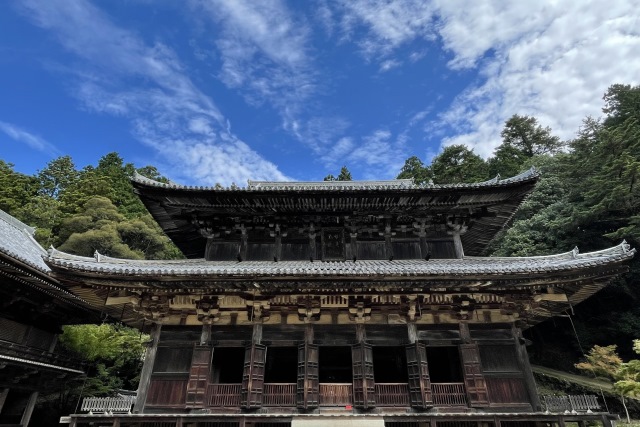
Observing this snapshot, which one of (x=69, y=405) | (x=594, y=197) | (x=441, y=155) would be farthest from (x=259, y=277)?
(x=441, y=155)

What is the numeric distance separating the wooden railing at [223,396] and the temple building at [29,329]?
8.86 metres

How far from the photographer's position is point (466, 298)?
40.4ft

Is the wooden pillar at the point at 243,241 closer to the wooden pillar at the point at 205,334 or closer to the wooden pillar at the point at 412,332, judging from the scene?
the wooden pillar at the point at 205,334

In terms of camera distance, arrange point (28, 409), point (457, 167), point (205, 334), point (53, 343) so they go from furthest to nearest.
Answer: point (457, 167) < point (53, 343) < point (28, 409) < point (205, 334)

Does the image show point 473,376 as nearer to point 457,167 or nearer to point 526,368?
point 526,368

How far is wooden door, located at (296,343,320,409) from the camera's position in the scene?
37.4 feet

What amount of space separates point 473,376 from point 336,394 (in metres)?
4.49

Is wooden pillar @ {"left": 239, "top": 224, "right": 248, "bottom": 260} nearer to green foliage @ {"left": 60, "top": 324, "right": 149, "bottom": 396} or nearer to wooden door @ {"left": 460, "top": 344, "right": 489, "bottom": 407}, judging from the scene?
wooden door @ {"left": 460, "top": 344, "right": 489, "bottom": 407}

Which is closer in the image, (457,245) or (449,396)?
(449,396)

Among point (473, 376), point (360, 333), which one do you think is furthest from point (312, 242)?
point (473, 376)

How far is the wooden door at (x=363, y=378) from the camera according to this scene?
1144 centimetres

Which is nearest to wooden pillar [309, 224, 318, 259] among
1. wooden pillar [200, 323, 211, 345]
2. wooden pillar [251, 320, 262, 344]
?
wooden pillar [251, 320, 262, 344]

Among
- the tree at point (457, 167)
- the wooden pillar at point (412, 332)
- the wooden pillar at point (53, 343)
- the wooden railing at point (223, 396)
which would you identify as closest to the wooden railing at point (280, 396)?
the wooden railing at point (223, 396)

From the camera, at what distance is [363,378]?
1170 cm
